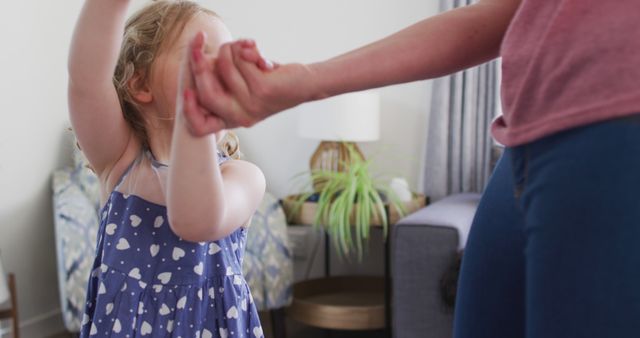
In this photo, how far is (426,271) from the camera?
2713 mm

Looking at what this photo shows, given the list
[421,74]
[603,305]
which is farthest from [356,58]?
[603,305]

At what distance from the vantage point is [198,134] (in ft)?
2.39

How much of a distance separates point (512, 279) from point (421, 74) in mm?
230

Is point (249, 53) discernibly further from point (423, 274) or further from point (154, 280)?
point (423, 274)

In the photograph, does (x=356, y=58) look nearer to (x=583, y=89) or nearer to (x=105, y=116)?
(x=583, y=89)

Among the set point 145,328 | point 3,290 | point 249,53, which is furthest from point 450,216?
point 249,53

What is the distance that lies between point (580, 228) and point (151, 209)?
0.64 m

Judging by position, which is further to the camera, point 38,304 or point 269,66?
point 38,304

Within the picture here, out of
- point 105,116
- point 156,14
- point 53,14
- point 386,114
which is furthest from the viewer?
point 386,114

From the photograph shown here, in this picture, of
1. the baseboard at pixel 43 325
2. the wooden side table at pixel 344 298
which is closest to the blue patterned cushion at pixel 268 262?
the wooden side table at pixel 344 298

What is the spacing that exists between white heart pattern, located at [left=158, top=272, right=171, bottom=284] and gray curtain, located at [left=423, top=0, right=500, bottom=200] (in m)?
2.61

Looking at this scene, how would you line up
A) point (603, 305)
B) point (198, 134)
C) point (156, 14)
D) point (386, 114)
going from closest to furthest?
point (603, 305)
point (198, 134)
point (156, 14)
point (386, 114)

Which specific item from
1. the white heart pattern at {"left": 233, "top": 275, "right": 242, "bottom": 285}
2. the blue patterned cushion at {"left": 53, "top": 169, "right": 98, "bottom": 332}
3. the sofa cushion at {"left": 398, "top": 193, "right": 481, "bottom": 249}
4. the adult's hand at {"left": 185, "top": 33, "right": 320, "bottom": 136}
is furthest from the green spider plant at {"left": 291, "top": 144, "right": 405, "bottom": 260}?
the adult's hand at {"left": 185, "top": 33, "right": 320, "bottom": 136}

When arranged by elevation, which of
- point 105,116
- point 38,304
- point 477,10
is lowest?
point 38,304
